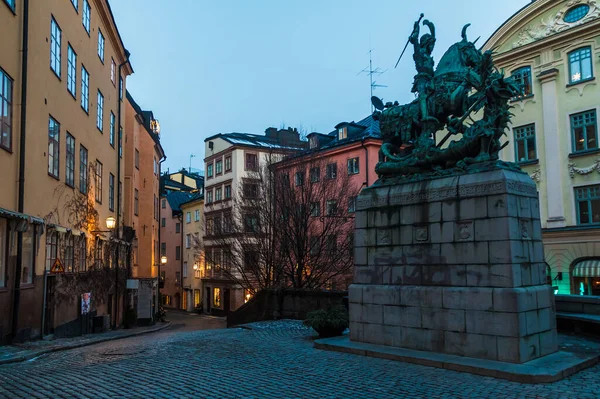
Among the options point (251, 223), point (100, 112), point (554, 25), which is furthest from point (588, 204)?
point (100, 112)

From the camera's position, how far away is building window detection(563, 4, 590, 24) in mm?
30359

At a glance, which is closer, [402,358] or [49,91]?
[402,358]

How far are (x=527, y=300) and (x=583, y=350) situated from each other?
2073 mm

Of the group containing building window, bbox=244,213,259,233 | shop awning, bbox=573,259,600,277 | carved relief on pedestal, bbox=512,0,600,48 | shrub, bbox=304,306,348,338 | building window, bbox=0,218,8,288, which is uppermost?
carved relief on pedestal, bbox=512,0,600,48

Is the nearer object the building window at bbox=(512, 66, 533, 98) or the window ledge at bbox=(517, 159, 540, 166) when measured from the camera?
the window ledge at bbox=(517, 159, 540, 166)

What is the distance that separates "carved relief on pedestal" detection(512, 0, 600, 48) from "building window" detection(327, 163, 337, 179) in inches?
552

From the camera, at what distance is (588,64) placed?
30406 millimetres

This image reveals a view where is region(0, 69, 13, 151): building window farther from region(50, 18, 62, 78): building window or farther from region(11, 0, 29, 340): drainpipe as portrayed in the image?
region(50, 18, 62, 78): building window

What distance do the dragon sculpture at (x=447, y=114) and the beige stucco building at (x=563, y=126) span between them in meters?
18.2

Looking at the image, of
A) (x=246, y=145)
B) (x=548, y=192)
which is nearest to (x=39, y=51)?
(x=548, y=192)

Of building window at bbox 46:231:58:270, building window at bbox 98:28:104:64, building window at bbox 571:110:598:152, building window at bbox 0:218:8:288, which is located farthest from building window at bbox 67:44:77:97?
building window at bbox 571:110:598:152

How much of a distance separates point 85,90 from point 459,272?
64.2 ft

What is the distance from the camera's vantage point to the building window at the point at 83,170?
23.2m

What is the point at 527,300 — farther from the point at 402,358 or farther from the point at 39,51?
the point at 39,51
